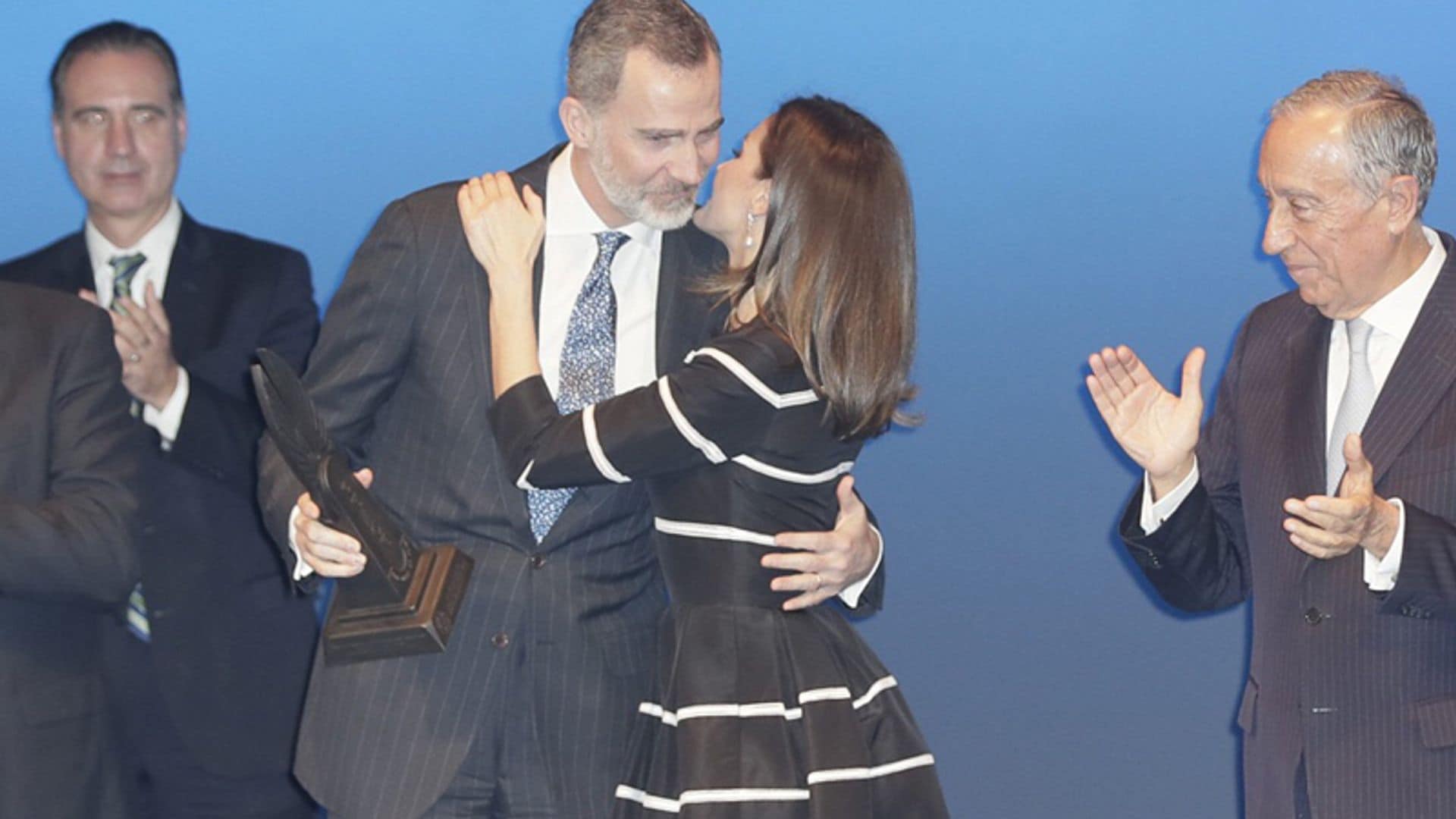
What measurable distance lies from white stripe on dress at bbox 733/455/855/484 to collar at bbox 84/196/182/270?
1486 mm

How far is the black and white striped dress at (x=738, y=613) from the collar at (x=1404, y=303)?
2.50ft

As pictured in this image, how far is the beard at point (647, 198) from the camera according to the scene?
2.66 m

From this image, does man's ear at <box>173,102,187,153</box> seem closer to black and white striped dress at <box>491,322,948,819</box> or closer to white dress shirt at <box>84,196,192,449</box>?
white dress shirt at <box>84,196,192,449</box>

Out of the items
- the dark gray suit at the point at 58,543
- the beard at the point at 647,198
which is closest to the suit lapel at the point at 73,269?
the dark gray suit at the point at 58,543

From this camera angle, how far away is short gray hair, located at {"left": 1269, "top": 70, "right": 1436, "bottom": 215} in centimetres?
262

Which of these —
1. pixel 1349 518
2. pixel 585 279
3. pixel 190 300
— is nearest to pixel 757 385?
pixel 585 279

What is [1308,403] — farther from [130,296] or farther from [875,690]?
[130,296]

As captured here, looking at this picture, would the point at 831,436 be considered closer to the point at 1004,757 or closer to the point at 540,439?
the point at 540,439

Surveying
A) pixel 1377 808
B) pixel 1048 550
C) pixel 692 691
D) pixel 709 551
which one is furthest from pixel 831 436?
pixel 1048 550

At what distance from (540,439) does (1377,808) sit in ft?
3.98

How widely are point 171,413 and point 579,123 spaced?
1.14m

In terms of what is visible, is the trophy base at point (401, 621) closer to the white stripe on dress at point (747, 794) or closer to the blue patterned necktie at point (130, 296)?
the white stripe on dress at point (747, 794)

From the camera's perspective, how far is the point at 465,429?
258 cm

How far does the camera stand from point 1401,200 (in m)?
2.62
